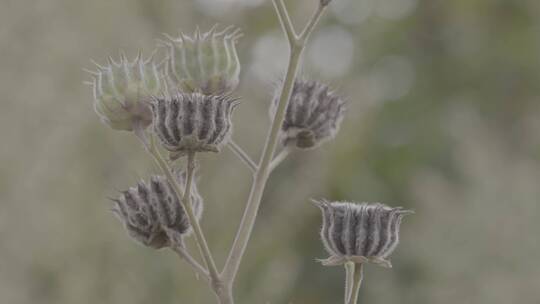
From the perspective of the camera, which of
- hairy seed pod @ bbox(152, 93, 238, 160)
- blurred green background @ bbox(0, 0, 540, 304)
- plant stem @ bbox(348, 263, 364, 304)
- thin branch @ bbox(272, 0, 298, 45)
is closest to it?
hairy seed pod @ bbox(152, 93, 238, 160)

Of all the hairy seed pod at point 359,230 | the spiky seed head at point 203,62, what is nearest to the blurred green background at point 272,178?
the spiky seed head at point 203,62

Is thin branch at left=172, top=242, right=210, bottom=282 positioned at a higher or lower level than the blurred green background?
lower

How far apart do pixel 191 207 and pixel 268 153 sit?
31cm

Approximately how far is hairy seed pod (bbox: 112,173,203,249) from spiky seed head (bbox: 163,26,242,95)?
36cm

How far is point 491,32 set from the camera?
12.9 m

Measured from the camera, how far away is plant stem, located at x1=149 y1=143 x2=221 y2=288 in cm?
283

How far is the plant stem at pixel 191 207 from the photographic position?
2828 millimetres

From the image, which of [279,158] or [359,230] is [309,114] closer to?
[279,158]

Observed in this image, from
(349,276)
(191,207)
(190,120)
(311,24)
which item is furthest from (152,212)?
(311,24)

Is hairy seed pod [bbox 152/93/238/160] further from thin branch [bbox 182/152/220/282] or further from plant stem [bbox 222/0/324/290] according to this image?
plant stem [bbox 222/0/324/290]

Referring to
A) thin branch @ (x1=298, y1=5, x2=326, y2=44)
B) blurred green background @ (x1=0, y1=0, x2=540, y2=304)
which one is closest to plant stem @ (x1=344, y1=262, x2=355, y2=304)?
thin branch @ (x1=298, y1=5, x2=326, y2=44)

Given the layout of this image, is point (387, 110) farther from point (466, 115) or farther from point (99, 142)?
point (99, 142)

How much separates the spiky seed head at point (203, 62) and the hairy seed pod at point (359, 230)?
0.60 meters

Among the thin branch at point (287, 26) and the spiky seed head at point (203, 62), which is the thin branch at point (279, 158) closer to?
the spiky seed head at point (203, 62)
